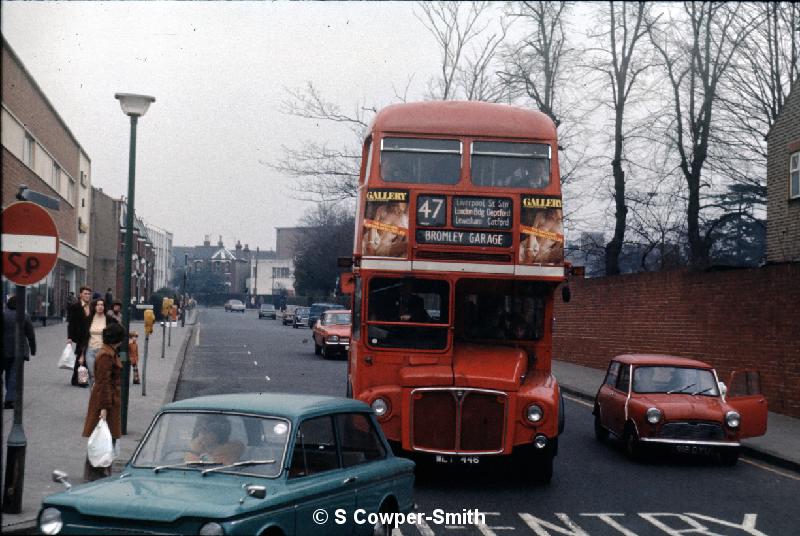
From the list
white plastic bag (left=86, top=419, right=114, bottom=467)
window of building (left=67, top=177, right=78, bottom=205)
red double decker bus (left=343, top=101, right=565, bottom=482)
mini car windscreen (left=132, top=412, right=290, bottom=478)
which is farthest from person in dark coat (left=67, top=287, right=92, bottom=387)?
window of building (left=67, top=177, right=78, bottom=205)

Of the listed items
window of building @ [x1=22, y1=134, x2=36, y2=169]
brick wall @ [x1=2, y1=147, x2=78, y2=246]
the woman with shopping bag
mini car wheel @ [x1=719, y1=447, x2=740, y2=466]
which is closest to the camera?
the woman with shopping bag

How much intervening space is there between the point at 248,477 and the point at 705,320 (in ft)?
66.4

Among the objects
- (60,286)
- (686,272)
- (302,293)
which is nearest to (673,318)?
(686,272)

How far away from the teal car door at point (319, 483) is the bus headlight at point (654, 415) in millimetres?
8006

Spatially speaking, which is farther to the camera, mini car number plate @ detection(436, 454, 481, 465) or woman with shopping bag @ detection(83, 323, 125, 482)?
mini car number plate @ detection(436, 454, 481, 465)

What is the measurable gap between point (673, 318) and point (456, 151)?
15.8 metres

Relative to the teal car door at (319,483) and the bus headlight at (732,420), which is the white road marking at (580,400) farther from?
the teal car door at (319,483)

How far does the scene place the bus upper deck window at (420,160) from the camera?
13.1 m

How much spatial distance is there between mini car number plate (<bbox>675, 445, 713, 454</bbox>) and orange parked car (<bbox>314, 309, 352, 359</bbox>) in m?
20.4

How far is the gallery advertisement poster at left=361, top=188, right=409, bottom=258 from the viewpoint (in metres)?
12.9

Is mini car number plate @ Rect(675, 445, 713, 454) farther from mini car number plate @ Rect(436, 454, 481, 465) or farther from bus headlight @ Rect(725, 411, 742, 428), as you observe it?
mini car number plate @ Rect(436, 454, 481, 465)

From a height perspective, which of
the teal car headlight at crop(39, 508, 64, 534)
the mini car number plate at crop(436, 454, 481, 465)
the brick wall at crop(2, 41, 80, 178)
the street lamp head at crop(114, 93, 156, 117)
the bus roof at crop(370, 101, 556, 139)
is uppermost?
the brick wall at crop(2, 41, 80, 178)

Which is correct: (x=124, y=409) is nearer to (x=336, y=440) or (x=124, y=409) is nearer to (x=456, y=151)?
(x=456, y=151)

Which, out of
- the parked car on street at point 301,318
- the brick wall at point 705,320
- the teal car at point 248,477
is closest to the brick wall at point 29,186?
the teal car at point 248,477
